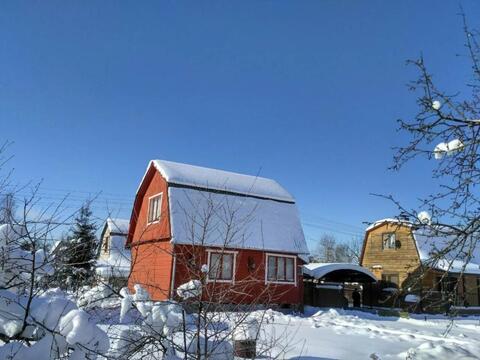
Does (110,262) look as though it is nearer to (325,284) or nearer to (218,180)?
(218,180)

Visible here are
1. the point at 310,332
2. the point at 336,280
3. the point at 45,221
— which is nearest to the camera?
the point at 45,221

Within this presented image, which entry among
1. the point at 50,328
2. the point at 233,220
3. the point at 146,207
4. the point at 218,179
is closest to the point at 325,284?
the point at 218,179

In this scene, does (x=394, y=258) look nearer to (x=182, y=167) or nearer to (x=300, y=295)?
(x=300, y=295)

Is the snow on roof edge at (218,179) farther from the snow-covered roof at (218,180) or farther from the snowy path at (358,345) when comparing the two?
the snowy path at (358,345)

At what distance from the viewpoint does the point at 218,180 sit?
21.2 meters

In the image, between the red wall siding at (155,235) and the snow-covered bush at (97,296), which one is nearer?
the snow-covered bush at (97,296)

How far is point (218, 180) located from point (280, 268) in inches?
204

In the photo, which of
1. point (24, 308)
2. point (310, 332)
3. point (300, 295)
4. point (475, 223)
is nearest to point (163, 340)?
point (24, 308)

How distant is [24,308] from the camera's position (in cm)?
370

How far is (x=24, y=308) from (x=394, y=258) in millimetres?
29301

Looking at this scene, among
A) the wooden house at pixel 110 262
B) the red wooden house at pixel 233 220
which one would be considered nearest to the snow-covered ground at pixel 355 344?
the wooden house at pixel 110 262

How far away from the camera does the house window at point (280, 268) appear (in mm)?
20297

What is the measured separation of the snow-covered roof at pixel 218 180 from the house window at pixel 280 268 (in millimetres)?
3207

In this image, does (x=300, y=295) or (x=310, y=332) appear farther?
(x=300, y=295)
